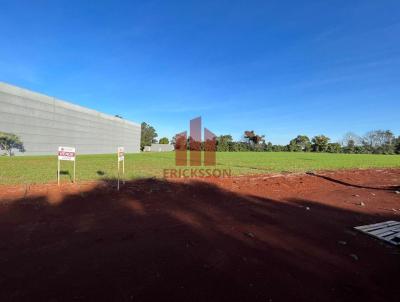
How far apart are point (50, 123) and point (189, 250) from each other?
33.2 meters

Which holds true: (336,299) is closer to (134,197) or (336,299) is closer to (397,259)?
(397,259)

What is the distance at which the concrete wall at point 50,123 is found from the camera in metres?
26.4

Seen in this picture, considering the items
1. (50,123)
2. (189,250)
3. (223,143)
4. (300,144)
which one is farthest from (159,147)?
(189,250)

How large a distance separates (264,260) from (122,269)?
2007 mm

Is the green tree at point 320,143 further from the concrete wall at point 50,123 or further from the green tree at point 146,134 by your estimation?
the concrete wall at point 50,123

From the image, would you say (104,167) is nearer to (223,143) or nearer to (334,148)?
(223,143)

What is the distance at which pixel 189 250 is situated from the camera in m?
4.18

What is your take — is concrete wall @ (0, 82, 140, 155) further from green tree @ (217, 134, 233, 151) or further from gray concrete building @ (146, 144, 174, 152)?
gray concrete building @ (146, 144, 174, 152)

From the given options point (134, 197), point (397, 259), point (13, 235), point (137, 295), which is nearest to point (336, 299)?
point (397, 259)

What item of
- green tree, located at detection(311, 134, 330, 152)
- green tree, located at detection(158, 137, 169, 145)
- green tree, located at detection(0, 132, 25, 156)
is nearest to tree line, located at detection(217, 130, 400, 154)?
green tree, located at detection(311, 134, 330, 152)

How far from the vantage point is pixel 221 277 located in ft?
11.0

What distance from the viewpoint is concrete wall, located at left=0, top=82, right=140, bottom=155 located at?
86.7ft

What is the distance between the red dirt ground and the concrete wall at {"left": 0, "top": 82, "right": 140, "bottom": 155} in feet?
75.8

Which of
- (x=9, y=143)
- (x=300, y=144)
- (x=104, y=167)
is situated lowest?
(x=104, y=167)
